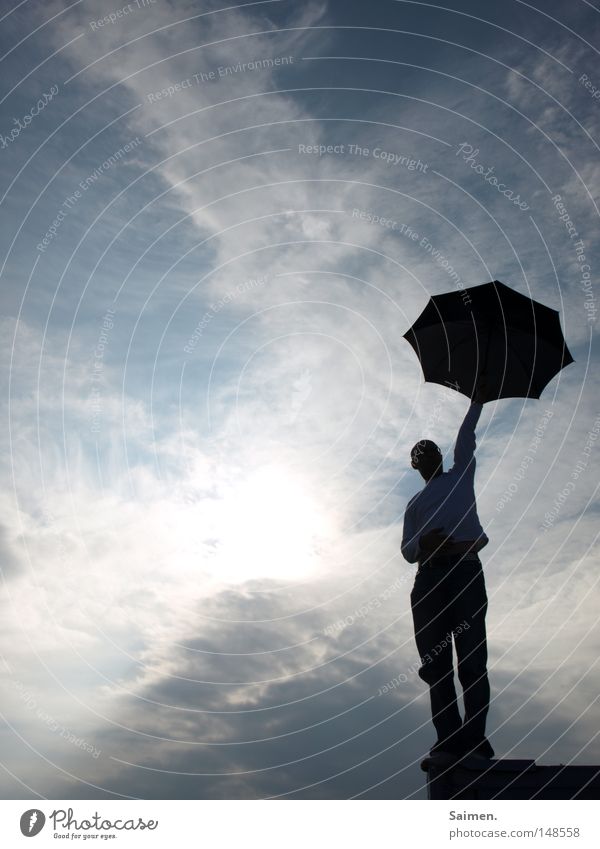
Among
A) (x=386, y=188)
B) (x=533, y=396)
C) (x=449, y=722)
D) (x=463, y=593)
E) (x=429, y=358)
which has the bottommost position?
(x=449, y=722)

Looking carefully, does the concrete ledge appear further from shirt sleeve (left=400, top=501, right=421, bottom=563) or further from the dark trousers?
shirt sleeve (left=400, top=501, right=421, bottom=563)

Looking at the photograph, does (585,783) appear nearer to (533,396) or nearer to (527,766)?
(527,766)

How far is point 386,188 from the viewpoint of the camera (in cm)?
1866

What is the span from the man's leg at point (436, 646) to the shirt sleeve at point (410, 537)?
32 centimetres

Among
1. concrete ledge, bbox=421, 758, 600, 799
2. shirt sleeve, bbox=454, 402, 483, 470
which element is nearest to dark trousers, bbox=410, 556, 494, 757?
concrete ledge, bbox=421, 758, 600, 799

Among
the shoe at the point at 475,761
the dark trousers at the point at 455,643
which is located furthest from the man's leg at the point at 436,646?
the shoe at the point at 475,761

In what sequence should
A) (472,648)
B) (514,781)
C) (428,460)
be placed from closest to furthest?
(514,781) < (472,648) < (428,460)

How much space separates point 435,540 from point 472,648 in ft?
5.46

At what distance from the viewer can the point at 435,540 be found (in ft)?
32.8

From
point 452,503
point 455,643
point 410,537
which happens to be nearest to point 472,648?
point 455,643

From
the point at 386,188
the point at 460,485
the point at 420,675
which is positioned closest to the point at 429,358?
the point at 460,485

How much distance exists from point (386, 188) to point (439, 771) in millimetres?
15409

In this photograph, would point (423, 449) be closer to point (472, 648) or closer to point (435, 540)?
point (435, 540)

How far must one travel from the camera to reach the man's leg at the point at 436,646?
9.30m
